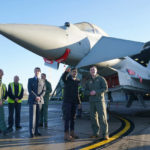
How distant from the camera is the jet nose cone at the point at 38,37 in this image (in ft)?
13.6

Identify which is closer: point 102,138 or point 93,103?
point 102,138

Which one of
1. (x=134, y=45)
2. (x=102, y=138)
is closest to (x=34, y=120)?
(x=102, y=138)

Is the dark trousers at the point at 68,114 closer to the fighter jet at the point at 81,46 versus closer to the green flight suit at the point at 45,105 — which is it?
the fighter jet at the point at 81,46

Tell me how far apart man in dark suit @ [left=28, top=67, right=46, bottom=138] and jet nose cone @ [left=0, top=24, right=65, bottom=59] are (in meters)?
0.60

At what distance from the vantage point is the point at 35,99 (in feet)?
14.2

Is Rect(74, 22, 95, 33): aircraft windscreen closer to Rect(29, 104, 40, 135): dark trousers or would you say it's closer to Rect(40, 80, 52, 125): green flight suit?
Rect(40, 80, 52, 125): green flight suit

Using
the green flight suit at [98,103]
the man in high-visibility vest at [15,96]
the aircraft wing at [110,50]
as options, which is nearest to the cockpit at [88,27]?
the aircraft wing at [110,50]

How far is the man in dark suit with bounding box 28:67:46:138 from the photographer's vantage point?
169 inches

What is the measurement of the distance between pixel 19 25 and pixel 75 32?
1.66 meters

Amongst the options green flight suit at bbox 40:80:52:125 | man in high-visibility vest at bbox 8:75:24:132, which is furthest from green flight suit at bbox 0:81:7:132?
green flight suit at bbox 40:80:52:125

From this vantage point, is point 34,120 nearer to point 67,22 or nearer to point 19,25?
point 19,25

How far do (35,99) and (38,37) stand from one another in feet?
5.24

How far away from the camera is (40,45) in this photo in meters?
4.55

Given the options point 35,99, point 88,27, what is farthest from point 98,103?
point 88,27
